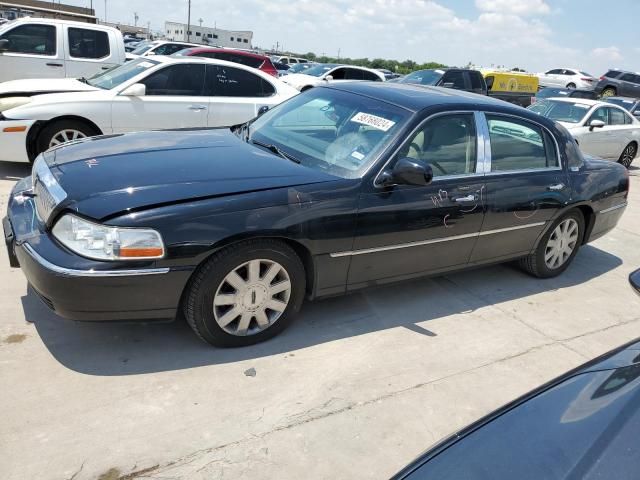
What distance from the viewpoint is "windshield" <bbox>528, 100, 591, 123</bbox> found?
10.3m

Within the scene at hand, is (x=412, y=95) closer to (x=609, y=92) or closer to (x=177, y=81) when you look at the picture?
(x=177, y=81)

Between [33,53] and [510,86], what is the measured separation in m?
16.4

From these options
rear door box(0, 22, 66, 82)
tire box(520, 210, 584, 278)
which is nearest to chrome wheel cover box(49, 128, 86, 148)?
rear door box(0, 22, 66, 82)

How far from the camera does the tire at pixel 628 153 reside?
11273mm

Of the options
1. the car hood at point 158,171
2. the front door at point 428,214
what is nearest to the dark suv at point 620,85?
the front door at point 428,214

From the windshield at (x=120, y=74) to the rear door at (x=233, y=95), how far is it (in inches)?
31.7

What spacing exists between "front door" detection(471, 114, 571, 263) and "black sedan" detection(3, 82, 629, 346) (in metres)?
0.01

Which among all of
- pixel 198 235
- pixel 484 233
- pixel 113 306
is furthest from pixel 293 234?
pixel 484 233

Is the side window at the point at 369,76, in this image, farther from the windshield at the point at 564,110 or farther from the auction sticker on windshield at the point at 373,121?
the auction sticker on windshield at the point at 373,121

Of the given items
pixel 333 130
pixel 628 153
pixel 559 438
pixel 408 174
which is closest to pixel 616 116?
pixel 628 153

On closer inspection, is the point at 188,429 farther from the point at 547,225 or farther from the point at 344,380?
the point at 547,225

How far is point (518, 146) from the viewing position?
4.38 metres

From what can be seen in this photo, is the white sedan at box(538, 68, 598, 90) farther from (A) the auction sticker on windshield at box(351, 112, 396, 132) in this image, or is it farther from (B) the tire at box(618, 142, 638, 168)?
(A) the auction sticker on windshield at box(351, 112, 396, 132)

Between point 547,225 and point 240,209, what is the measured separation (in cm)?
284
